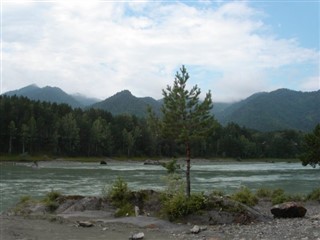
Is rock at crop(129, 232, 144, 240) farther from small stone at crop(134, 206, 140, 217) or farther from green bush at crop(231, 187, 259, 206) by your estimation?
green bush at crop(231, 187, 259, 206)

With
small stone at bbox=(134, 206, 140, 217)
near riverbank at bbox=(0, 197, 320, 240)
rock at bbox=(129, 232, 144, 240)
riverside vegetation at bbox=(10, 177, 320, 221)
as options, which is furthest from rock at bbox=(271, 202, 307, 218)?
rock at bbox=(129, 232, 144, 240)

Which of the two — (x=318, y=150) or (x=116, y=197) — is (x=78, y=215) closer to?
(x=116, y=197)

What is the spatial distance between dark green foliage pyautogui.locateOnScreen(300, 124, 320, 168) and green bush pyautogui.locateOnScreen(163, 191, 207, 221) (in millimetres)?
20796

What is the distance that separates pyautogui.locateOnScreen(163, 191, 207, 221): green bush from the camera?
2402cm

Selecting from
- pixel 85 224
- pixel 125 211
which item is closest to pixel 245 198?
pixel 125 211

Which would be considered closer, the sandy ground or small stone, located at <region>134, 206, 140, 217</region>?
the sandy ground

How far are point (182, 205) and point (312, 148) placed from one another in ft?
74.1

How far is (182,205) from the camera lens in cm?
2402

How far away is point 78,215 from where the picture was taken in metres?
26.6

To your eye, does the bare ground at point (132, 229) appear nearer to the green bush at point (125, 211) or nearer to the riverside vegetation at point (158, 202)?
the green bush at point (125, 211)

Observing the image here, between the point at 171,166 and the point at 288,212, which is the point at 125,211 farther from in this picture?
the point at 288,212

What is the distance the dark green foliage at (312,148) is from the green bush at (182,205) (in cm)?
2080

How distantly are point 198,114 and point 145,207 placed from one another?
22.2ft

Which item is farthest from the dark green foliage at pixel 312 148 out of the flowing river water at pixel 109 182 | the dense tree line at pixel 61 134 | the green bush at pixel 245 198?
the dense tree line at pixel 61 134
